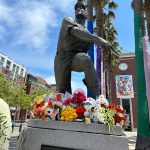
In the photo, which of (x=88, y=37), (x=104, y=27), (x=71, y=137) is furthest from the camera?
(x=104, y=27)

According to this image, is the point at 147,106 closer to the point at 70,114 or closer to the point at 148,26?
the point at 148,26

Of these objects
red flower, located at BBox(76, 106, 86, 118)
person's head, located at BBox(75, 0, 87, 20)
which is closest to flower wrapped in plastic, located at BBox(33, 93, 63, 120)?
red flower, located at BBox(76, 106, 86, 118)

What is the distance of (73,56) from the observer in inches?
158

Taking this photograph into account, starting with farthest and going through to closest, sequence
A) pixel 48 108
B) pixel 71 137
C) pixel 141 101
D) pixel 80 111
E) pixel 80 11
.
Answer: pixel 141 101 → pixel 80 11 → pixel 48 108 → pixel 80 111 → pixel 71 137

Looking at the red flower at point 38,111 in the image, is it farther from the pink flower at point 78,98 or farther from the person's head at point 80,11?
the person's head at point 80,11

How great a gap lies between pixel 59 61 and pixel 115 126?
5.36 feet

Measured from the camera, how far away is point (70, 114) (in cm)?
295

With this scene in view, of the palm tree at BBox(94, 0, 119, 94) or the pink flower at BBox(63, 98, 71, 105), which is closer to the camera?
the pink flower at BBox(63, 98, 71, 105)

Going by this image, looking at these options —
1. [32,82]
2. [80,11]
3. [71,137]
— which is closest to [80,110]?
[71,137]

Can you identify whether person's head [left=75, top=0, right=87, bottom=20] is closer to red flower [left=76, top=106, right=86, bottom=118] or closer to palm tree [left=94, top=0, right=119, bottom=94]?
red flower [left=76, top=106, right=86, bottom=118]

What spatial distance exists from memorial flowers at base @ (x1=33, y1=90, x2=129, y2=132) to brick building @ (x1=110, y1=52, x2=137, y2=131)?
33.4 metres

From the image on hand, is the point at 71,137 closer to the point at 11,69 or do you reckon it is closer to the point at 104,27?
the point at 104,27

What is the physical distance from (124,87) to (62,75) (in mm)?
33811

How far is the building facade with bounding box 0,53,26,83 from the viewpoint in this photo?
7544cm
